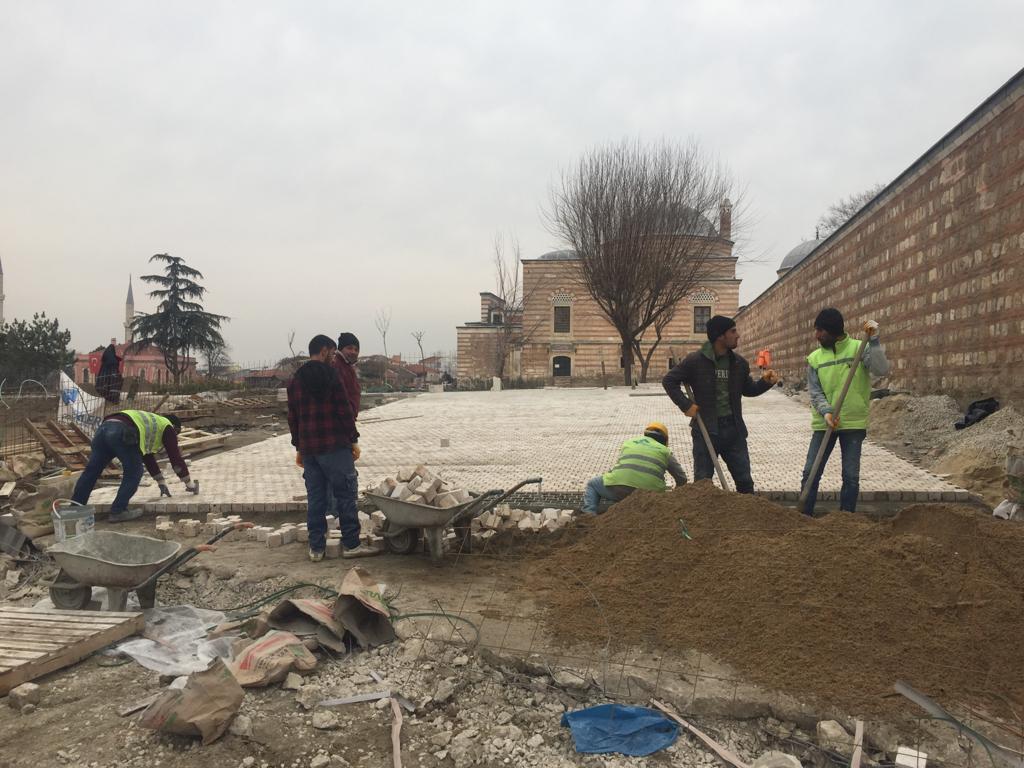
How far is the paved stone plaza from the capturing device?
636cm

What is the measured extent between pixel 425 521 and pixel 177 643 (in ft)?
4.92

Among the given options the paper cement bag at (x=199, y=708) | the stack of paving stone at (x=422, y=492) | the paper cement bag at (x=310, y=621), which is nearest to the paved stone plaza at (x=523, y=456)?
the stack of paving stone at (x=422, y=492)

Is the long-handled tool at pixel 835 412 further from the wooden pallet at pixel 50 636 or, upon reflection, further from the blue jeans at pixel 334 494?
the wooden pallet at pixel 50 636

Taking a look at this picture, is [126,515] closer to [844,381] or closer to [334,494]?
[334,494]

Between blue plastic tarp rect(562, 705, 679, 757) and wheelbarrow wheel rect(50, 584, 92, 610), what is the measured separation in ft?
9.28

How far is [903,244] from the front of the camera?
10.2 meters

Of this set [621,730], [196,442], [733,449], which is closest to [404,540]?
[621,730]

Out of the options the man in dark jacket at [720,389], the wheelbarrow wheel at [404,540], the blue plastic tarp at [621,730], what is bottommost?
the blue plastic tarp at [621,730]

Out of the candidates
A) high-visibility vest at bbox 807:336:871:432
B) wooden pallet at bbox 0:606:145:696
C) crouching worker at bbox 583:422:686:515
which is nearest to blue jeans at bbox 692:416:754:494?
crouching worker at bbox 583:422:686:515

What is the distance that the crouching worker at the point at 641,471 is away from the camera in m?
5.02

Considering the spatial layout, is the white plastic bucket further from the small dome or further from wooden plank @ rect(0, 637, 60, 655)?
the small dome

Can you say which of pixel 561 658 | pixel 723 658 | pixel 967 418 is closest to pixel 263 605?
pixel 561 658

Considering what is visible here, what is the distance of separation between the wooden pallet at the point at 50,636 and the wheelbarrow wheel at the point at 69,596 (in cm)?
11

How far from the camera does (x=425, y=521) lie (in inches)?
164
